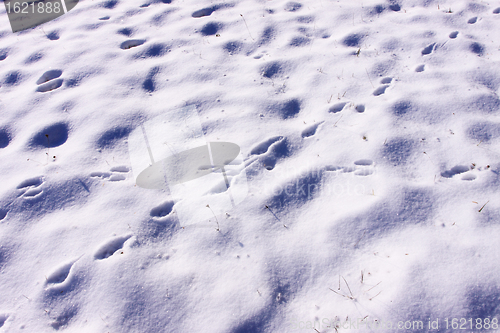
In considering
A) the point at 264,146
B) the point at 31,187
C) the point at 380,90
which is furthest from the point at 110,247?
the point at 380,90

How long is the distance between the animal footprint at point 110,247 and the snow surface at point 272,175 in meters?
0.02

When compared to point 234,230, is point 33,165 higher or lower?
higher

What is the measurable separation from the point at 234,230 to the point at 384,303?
103 cm

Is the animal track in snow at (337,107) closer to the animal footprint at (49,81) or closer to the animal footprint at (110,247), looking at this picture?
the animal footprint at (110,247)

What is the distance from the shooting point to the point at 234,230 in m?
2.14

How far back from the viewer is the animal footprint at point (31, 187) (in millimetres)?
2407

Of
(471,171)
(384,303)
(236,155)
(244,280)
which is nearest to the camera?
(384,303)

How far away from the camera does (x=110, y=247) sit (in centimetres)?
213

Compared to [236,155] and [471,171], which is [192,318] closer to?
[236,155]

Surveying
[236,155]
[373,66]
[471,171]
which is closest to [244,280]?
[236,155]

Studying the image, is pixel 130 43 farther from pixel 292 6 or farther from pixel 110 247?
pixel 110 247

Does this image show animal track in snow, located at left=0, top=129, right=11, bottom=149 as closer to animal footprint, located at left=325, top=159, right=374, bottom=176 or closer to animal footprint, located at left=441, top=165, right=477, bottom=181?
animal footprint, located at left=325, top=159, right=374, bottom=176

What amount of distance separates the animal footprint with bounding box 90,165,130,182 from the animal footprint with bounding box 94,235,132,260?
55 centimetres

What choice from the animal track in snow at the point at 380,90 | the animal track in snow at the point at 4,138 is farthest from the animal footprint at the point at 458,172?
the animal track in snow at the point at 4,138
